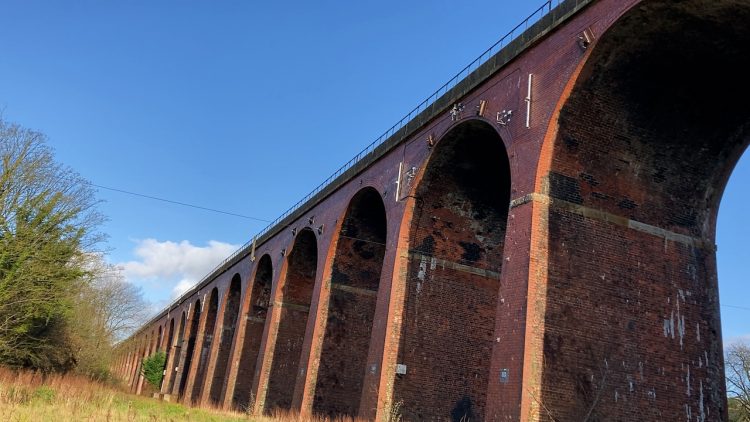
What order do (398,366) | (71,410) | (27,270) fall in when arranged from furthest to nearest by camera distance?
(27,270), (398,366), (71,410)

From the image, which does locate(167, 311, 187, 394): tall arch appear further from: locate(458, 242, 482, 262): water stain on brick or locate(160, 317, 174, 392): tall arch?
locate(458, 242, 482, 262): water stain on brick

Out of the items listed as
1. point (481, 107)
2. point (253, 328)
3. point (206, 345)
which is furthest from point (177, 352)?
point (481, 107)

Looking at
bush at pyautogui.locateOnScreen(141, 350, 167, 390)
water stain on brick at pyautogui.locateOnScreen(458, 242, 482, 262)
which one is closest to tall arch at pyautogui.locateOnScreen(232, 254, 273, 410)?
water stain on brick at pyautogui.locateOnScreen(458, 242, 482, 262)

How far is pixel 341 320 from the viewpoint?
1872 centimetres

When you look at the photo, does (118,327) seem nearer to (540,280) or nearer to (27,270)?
(27,270)

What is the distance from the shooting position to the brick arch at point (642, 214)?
9.81m

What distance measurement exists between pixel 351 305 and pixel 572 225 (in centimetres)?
957

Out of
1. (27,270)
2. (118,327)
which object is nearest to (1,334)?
(27,270)

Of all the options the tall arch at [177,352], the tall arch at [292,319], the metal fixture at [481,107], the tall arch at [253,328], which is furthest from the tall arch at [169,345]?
the metal fixture at [481,107]

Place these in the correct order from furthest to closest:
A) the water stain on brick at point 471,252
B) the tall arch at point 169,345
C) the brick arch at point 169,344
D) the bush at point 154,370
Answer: the brick arch at point 169,344, the tall arch at point 169,345, the bush at point 154,370, the water stain on brick at point 471,252

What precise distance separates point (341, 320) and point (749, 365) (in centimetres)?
2282

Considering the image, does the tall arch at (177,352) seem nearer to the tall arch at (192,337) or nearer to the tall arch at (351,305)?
the tall arch at (192,337)

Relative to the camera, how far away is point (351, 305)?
62.1 ft

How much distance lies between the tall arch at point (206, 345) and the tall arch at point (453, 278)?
20.9 meters
